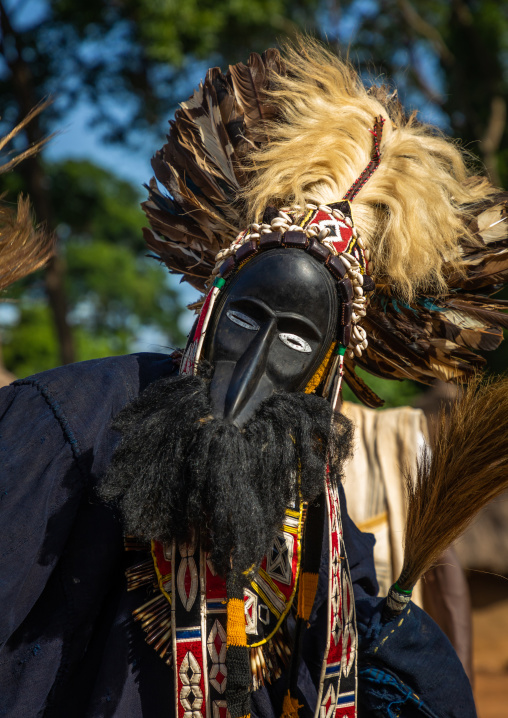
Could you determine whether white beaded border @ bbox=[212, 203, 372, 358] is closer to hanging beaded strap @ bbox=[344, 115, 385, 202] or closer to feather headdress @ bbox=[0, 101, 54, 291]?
hanging beaded strap @ bbox=[344, 115, 385, 202]

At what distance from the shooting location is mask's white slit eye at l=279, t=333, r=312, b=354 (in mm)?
1541

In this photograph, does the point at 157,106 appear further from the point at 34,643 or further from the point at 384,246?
the point at 34,643

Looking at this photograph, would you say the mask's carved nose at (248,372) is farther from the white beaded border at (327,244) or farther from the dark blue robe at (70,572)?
the dark blue robe at (70,572)

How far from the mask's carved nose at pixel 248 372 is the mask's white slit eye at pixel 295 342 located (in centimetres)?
3

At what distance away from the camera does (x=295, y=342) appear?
155 centimetres

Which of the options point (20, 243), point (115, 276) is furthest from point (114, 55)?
point (115, 276)

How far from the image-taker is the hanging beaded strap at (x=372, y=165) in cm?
181

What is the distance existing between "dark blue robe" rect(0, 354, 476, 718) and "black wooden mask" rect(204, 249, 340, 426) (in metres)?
0.31

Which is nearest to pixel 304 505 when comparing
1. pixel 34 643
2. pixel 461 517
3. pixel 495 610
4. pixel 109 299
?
pixel 461 517

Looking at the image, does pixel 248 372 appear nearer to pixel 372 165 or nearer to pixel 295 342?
pixel 295 342

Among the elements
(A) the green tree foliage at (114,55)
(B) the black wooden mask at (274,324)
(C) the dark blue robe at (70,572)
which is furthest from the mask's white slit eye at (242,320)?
(A) the green tree foliage at (114,55)

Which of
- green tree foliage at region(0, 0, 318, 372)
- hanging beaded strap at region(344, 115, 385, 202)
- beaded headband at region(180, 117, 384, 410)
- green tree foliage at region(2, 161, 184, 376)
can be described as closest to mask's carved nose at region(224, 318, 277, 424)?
beaded headband at region(180, 117, 384, 410)

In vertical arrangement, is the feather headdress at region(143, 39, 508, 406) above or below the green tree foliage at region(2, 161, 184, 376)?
below

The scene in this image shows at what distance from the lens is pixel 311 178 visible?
1792 mm
